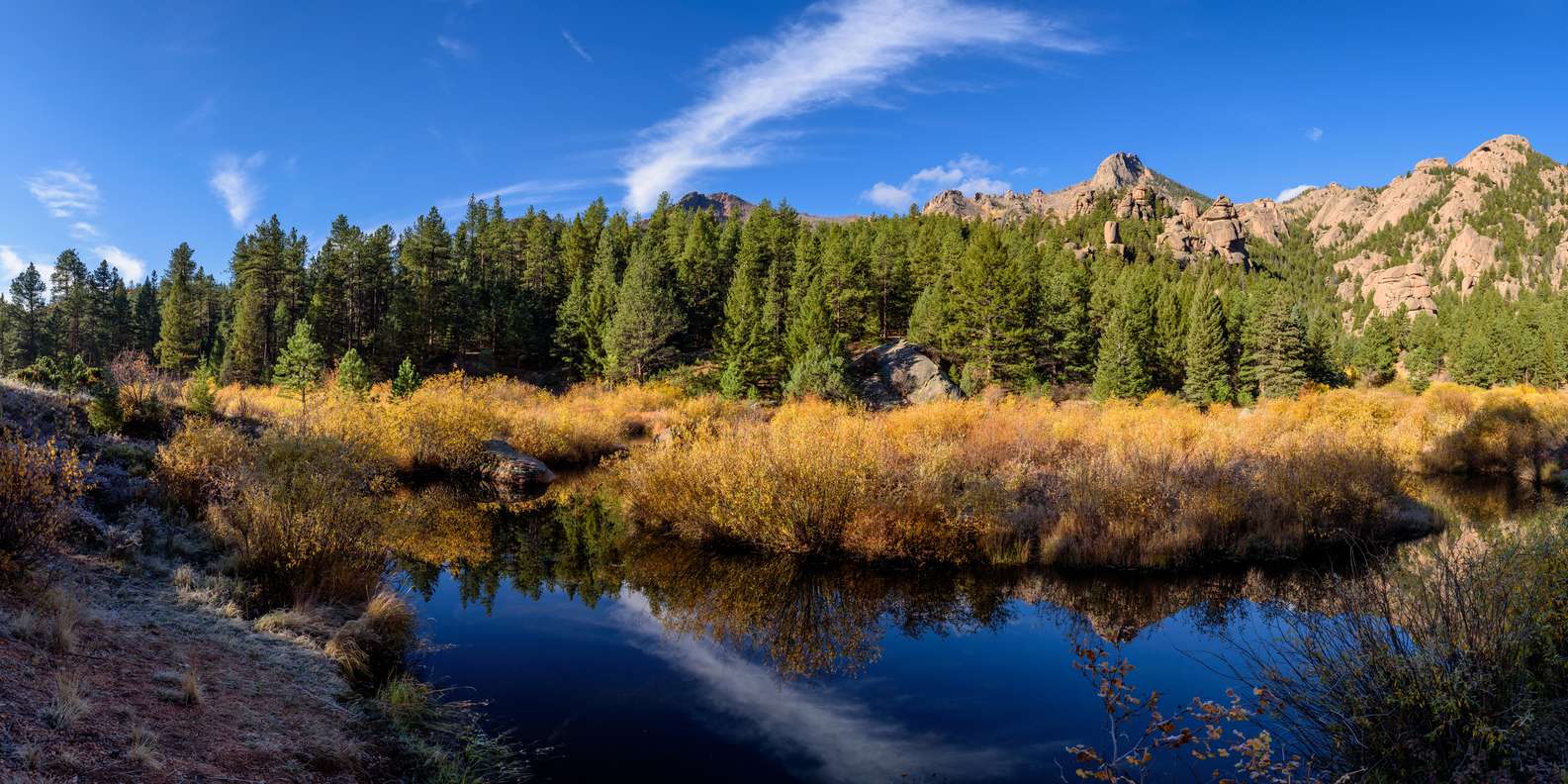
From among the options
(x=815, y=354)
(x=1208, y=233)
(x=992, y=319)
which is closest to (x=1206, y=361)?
(x=992, y=319)

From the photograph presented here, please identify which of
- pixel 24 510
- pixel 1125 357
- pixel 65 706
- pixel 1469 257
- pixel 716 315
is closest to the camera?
pixel 65 706

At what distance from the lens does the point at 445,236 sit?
65.8 m

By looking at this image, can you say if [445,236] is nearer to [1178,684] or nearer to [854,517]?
[854,517]

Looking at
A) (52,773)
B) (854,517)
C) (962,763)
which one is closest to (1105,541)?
(854,517)

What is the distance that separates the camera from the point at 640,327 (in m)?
49.2

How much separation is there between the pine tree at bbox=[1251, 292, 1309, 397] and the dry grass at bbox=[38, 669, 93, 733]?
189 ft

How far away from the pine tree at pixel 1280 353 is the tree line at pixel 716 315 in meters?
0.16

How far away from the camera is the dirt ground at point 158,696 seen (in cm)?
450

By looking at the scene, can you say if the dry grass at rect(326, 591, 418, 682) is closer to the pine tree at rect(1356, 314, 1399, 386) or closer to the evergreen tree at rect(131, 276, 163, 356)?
the evergreen tree at rect(131, 276, 163, 356)

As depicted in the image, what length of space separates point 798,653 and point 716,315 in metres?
55.2

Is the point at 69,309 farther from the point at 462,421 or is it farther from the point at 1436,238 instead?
the point at 1436,238

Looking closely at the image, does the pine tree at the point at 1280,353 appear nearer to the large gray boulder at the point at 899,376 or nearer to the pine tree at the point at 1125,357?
the pine tree at the point at 1125,357

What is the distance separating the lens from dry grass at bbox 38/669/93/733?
182 inches

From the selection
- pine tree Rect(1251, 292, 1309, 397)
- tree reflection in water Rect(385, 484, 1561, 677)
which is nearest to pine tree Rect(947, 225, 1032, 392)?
pine tree Rect(1251, 292, 1309, 397)
